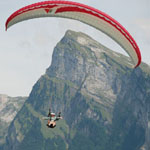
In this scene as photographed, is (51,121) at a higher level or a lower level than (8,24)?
lower

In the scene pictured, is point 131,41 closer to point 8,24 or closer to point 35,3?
point 35,3

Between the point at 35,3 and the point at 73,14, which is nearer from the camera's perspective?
the point at 35,3

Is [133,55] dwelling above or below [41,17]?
below

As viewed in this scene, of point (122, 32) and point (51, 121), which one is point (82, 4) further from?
point (51, 121)

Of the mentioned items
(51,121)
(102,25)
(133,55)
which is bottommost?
(51,121)

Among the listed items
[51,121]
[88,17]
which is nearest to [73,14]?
[88,17]

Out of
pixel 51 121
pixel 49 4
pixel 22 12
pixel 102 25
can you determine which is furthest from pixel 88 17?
pixel 51 121
